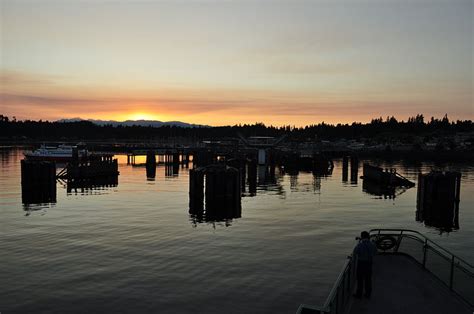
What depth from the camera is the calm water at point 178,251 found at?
19.5 meters

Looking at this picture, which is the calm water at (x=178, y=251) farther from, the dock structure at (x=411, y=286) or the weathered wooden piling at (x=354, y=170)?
the weathered wooden piling at (x=354, y=170)

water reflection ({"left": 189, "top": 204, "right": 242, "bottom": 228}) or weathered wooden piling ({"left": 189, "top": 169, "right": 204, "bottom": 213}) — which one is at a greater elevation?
weathered wooden piling ({"left": 189, "top": 169, "right": 204, "bottom": 213})

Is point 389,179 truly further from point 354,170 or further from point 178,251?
point 178,251

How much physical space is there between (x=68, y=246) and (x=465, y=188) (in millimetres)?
63206

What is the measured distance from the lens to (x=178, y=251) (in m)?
27.4

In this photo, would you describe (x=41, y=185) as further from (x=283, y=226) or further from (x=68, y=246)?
(x=283, y=226)

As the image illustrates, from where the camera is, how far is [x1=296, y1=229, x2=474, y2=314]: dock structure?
12727 mm

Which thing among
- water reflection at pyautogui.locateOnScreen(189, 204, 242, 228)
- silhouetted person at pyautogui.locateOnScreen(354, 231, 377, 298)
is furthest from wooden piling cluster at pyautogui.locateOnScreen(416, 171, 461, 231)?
silhouetted person at pyautogui.locateOnScreen(354, 231, 377, 298)

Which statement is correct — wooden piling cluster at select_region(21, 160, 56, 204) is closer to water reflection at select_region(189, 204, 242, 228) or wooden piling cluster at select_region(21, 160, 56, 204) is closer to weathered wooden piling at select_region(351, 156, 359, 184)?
water reflection at select_region(189, 204, 242, 228)

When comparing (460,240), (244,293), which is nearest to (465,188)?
(460,240)

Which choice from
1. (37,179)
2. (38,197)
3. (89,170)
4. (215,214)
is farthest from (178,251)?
(89,170)

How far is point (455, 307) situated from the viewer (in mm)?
13086

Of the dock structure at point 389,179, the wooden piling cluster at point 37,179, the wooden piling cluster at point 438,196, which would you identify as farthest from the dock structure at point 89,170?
the wooden piling cluster at point 438,196

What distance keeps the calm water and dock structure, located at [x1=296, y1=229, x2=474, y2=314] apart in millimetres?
4903
